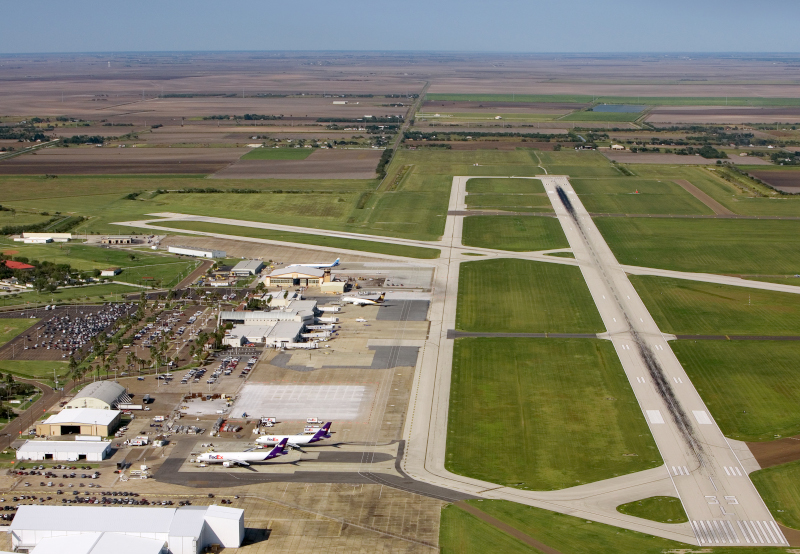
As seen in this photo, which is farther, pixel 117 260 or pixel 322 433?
pixel 117 260

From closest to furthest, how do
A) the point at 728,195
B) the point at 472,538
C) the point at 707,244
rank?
the point at 472,538 → the point at 707,244 → the point at 728,195

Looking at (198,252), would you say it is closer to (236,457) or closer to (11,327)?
(11,327)

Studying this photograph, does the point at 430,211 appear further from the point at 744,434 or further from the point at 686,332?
the point at 744,434

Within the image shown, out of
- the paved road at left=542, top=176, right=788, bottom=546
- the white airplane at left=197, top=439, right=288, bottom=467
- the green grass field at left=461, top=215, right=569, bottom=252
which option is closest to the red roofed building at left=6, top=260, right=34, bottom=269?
the green grass field at left=461, top=215, right=569, bottom=252

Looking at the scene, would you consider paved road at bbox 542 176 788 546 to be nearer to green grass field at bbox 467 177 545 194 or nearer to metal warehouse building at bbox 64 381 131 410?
metal warehouse building at bbox 64 381 131 410

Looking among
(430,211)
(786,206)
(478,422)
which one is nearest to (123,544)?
(478,422)

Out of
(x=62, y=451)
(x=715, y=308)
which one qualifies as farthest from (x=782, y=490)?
(x=62, y=451)
